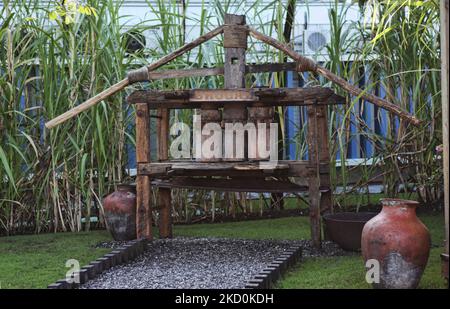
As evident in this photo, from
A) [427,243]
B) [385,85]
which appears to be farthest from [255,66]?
[427,243]

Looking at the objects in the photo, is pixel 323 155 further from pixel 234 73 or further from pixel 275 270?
pixel 275 270

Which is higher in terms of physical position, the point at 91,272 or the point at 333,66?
the point at 333,66

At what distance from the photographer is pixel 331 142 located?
596 cm

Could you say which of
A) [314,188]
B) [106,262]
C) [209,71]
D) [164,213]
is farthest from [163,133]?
[106,262]

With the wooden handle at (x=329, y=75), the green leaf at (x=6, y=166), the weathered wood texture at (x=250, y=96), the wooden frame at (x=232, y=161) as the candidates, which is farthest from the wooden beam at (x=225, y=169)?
the green leaf at (x=6, y=166)

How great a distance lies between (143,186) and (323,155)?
1.26 meters

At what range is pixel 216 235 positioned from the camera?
5660mm

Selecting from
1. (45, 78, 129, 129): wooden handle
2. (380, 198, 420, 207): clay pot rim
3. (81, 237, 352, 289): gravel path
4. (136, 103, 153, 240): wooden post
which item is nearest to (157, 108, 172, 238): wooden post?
(81, 237, 352, 289): gravel path

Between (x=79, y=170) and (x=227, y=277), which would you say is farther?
(x=79, y=170)

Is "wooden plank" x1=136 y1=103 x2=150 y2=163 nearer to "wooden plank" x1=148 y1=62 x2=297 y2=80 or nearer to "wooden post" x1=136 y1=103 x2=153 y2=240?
"wooden post" x1=136 y1=103 x2=153 y2=240

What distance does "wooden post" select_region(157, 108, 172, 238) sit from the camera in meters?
5.49
